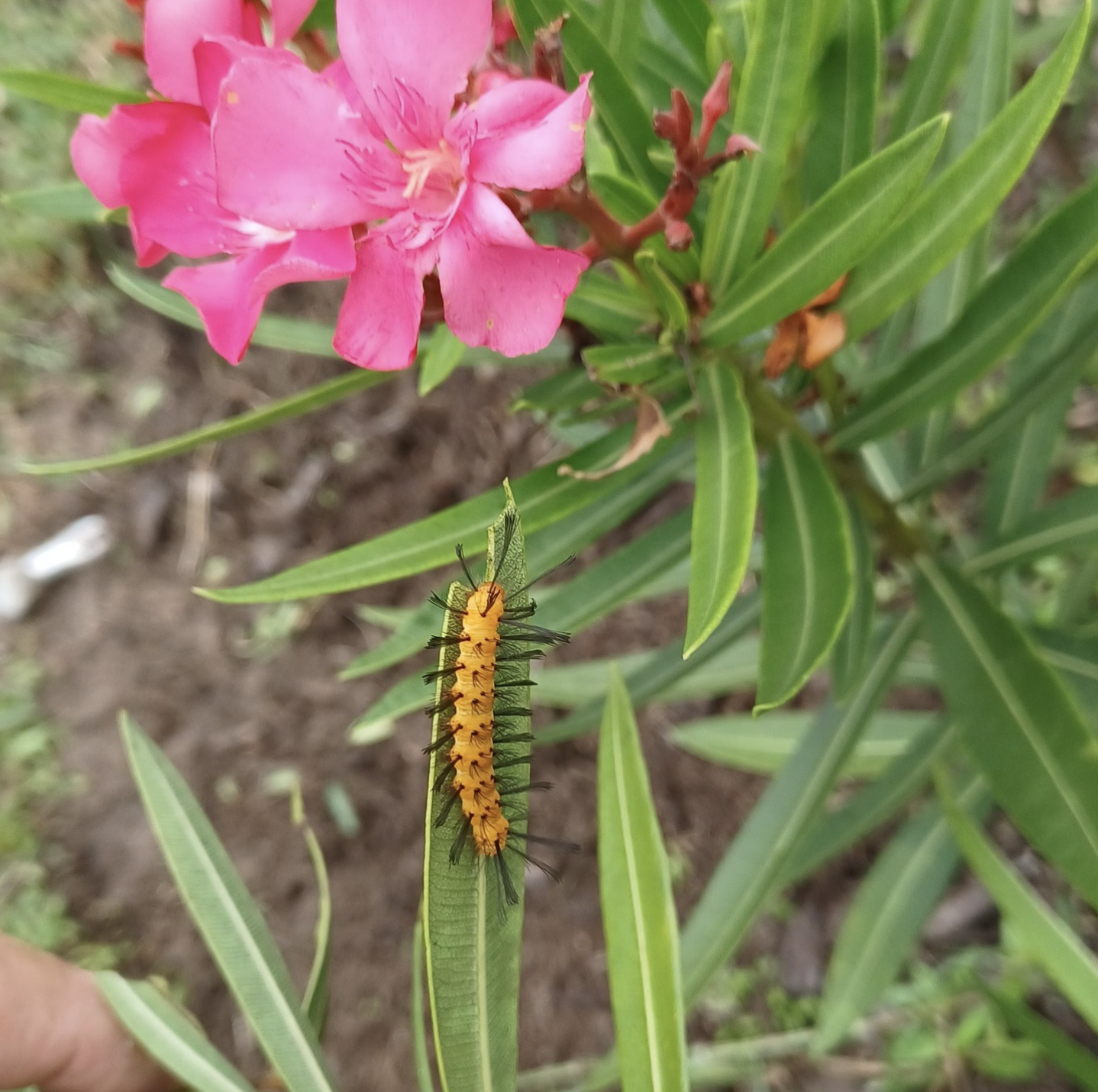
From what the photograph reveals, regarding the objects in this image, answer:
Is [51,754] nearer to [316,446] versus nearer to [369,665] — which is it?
[316,446]

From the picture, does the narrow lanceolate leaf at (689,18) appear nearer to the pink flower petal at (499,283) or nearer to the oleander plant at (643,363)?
the oleander plant at (643,363)

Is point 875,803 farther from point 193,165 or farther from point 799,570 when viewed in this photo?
point 193,165

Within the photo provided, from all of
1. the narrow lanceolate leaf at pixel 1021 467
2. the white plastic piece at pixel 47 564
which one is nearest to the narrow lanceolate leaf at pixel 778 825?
the narrow lanceolate leaf at pixel 1021 467

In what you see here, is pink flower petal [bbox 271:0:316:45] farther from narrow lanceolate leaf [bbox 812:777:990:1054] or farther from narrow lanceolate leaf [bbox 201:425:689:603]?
narrow lanceolate leaf [bbox 812:777:990:1054]

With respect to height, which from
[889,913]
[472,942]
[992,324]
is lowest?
[472,942]

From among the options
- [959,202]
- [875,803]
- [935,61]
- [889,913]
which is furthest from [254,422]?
[889,913]

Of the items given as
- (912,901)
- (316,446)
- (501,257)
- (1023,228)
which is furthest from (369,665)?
(1023,228)
